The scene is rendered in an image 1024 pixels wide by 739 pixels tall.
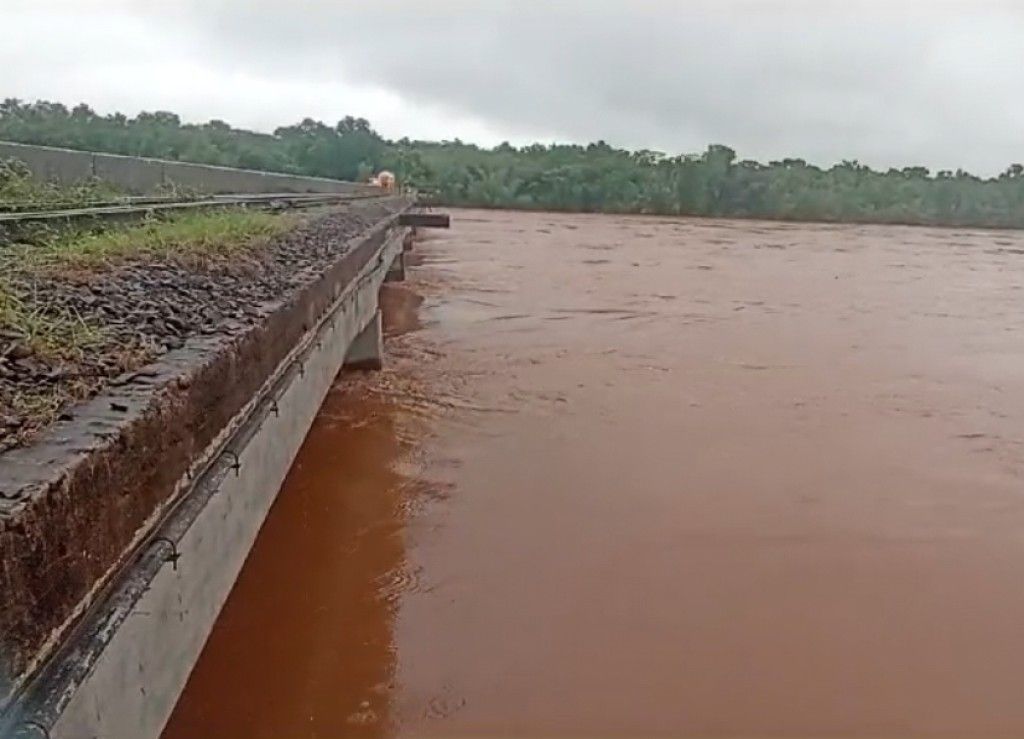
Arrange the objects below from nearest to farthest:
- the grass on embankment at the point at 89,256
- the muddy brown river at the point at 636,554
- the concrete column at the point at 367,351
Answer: the grass on embankment at the point at 89,256 < the muddy brown river at the point at 636,554 < the concrete column at the point at 367,351

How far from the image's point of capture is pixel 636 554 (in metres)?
5.39

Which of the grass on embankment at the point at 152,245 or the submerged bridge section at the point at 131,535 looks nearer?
the submerged bridge section at the point at 131,535

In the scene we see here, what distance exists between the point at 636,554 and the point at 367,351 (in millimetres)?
5299

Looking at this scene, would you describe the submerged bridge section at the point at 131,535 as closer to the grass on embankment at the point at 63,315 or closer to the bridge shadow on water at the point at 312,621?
the grass on embankment at the point at 63,315

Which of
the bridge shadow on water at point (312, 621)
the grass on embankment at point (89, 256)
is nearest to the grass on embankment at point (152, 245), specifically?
the grass on embankment at point (89, 256)

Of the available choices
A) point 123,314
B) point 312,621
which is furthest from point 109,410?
point 312,621

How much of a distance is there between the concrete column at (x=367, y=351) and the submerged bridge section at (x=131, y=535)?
19.7ft

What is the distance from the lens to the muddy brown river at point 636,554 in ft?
12.8

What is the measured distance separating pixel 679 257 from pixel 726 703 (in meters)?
25.3

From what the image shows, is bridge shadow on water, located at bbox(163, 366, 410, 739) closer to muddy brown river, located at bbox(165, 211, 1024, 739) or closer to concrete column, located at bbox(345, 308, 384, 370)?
muddy brown river, located at bbox(165, 211, 1024, 739)

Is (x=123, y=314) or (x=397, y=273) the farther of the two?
(x=397, y=273)

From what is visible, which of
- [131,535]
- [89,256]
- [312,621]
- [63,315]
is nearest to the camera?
[131,535]

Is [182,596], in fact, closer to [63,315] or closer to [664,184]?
[63,315]

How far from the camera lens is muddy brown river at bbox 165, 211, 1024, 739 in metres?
3.89
